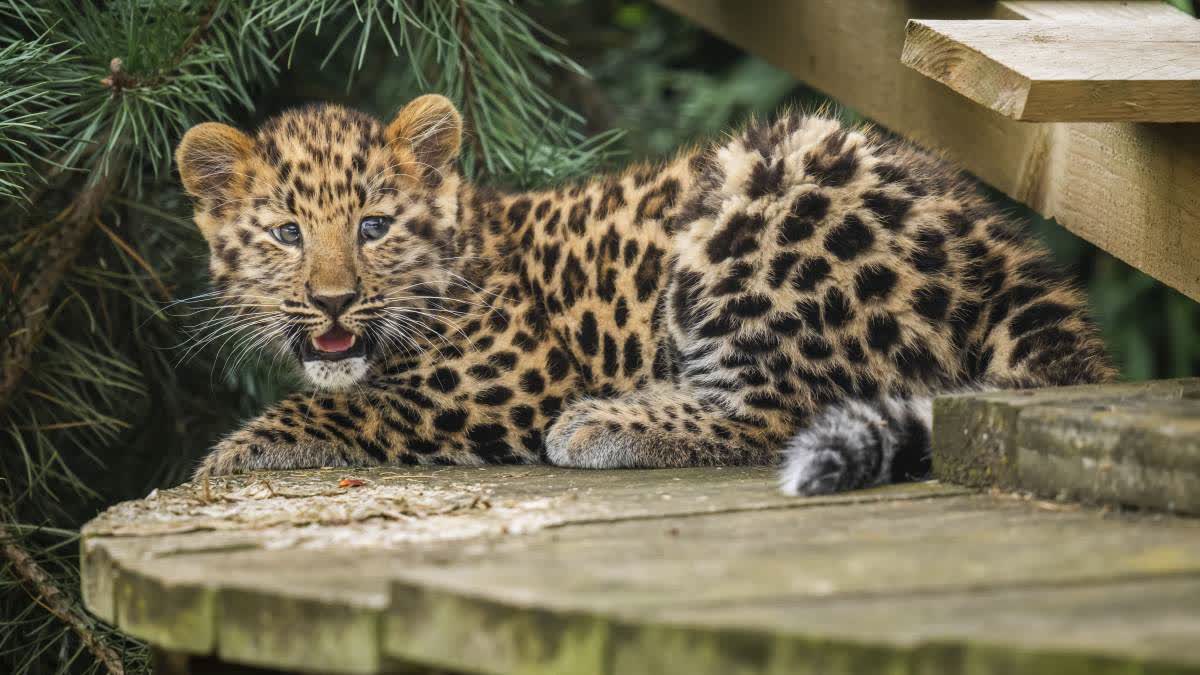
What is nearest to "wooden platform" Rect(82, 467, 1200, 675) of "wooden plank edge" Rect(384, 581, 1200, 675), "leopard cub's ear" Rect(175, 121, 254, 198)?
"wooden plank edge" Rect(384, 581, 1200, 675)

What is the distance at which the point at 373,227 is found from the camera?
14.8 feet

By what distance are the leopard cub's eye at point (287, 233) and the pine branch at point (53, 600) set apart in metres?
1.19

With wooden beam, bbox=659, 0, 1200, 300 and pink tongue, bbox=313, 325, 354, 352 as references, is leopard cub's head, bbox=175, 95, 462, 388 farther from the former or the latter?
wooden beam, bbox=659, 0, 1200, 300

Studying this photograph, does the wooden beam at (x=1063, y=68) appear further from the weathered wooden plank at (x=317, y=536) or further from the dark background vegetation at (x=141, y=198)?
the dark background vegetation at (x=141, y=198)

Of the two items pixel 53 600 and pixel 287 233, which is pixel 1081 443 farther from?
pixel 53 600

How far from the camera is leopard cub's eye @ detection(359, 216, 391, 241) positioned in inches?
177

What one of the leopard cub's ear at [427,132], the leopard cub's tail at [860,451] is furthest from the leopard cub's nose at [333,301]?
the leopard cub's tail at [860,451]

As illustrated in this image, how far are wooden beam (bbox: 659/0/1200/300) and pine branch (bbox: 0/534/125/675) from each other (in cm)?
305

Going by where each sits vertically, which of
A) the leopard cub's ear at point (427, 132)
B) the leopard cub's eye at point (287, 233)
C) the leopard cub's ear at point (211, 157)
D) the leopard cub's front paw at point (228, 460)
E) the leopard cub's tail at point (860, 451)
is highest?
the leopard cub's ear at point (427, 132)

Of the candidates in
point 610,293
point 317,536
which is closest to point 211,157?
point 610,293

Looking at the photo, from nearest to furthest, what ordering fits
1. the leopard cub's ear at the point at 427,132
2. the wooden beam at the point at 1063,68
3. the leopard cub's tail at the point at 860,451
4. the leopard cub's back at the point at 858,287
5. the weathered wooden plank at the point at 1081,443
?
1. the weathered wooden plank at the point at 1081,443
2. the leopard cub's tail at the point at 860,451
3. the wooden beam at the point at 1063,68
4. the leopard cub's back at the point at 858,287
5. the leopard cub's ear at the point at 427,132

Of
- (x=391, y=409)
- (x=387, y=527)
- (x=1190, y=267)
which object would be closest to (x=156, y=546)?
(x=387, y=527)

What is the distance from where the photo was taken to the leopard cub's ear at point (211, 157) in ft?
14.7

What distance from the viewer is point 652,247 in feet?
14.8
